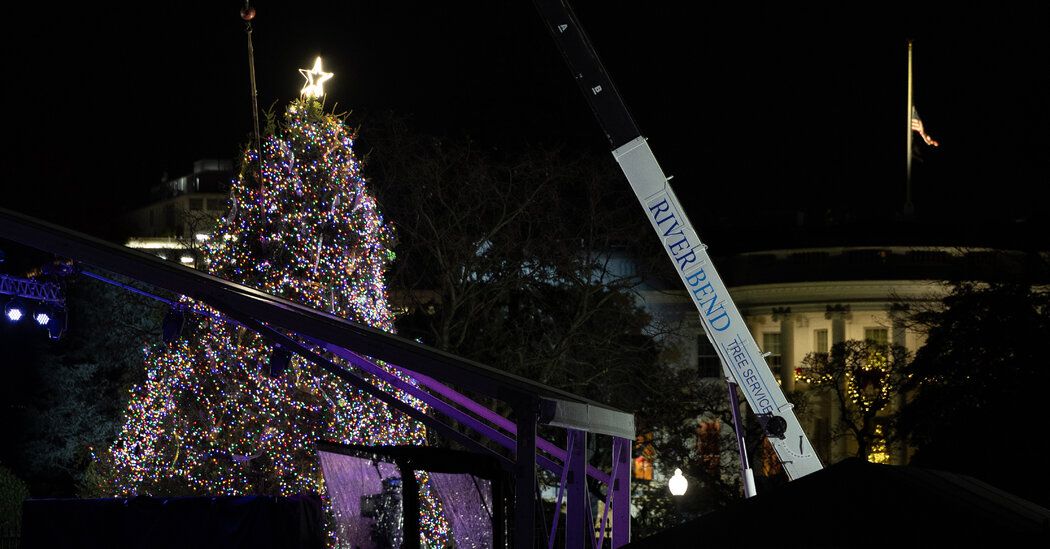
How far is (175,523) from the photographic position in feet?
49.6

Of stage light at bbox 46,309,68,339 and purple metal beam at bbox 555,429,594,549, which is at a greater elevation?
stage light at bbox 46,309,68,339

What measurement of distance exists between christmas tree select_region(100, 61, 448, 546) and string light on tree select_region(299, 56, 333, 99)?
47 centimetres

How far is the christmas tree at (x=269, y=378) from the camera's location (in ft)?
72.6

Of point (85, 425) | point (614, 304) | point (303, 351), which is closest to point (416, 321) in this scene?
point (614, 304)

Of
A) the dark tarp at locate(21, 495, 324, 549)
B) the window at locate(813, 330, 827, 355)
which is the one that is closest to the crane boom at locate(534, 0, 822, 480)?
the dark tarp at locate(21, 495, 324, 549)

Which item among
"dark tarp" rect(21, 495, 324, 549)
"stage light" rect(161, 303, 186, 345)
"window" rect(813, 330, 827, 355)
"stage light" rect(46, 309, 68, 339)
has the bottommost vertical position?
"dark tarp" rect(21, 495, 324, 549)

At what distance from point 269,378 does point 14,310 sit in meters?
5.12

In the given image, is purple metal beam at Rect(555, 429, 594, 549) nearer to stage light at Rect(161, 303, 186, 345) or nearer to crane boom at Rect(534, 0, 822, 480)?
stage light at Rect(161, 303, 186, 345)

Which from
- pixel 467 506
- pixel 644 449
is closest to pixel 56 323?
pixel 467 506

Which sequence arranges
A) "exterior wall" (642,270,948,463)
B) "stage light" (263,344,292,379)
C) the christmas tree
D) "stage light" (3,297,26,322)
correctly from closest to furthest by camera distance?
"stage light" (263,344,292,379) < "stage light" (3,297,26,322) < the christmas tree < "exterior wall" (642,270,948,463)

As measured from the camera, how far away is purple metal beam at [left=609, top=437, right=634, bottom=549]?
15648 mm

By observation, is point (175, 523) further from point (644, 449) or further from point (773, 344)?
point (773, 344)

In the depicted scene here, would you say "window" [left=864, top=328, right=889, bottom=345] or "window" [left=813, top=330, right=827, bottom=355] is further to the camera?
"window" [left=813, top=330, right=827, bottom=355]

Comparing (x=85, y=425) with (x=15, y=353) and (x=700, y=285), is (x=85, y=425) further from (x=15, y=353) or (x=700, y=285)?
(x=700, y=285)
